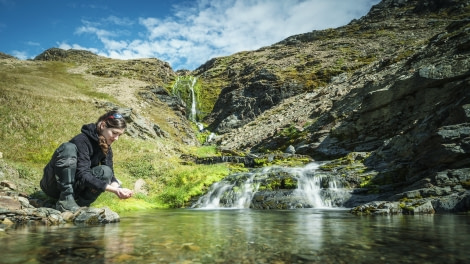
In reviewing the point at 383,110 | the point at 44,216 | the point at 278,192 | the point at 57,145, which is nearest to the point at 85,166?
the point at 44,216

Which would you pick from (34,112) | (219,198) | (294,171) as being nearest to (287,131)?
(294,171)

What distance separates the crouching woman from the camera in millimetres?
6836

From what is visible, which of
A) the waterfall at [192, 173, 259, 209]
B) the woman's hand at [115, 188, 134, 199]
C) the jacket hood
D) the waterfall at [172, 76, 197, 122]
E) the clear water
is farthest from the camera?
the waterfall at [172, 76, 197, 122]

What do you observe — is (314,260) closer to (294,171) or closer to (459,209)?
(459,209)

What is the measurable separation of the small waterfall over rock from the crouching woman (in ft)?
31.1

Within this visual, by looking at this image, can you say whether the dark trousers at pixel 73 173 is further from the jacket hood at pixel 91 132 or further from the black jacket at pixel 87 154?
the jacket hood at pixel 91 132

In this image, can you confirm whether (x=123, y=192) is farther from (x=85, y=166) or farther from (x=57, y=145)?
(x=57, y=145)

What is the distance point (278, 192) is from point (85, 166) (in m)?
11.4

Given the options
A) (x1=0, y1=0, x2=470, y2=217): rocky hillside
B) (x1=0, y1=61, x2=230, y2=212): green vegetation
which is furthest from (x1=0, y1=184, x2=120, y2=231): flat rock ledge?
(x1=0, y1=0, x2=470, y2=217): rocky hillside

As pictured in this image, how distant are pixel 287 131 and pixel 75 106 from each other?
82.2ft

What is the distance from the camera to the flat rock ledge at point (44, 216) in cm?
645

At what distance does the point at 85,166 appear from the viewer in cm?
706

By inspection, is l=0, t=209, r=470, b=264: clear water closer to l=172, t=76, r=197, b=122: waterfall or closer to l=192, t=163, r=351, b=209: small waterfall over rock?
l=192, t=163, r=351, b=209: small waterfall over rock

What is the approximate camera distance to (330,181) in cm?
1719
